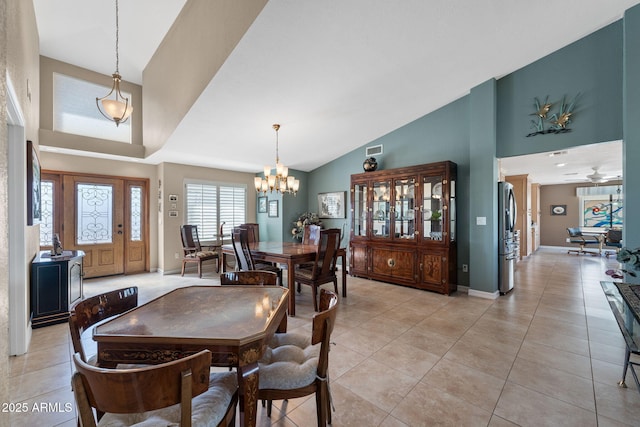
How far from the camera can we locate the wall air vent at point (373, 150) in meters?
5.54

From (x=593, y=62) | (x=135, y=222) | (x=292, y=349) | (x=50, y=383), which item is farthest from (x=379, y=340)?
(x=135, y=222)

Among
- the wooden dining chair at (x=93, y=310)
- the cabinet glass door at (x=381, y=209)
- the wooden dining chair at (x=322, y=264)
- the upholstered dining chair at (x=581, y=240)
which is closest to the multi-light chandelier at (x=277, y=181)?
the wooden dining chair at (x=322, y=264)

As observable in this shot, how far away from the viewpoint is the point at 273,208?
22.2 ft

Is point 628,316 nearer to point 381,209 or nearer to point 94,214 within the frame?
point 381,209

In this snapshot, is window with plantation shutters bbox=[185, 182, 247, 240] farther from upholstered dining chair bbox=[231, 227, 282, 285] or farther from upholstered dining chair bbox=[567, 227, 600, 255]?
upholstered dining chair bbox=[567, 227, 600, 255]

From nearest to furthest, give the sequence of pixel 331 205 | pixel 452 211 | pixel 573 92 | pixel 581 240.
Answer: pixel 573 92, pixel 452 211, pixel 331 205, pixel 581 240

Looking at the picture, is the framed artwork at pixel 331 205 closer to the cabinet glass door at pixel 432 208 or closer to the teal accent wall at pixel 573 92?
the cabinet glass door at pixel 432 208

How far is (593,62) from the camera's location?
3428 mm

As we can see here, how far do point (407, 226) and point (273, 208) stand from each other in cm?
340

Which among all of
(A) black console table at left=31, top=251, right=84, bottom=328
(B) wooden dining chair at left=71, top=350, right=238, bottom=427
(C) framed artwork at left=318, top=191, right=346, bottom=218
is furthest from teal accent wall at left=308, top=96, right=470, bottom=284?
(A) black console table at left=31, top=251, right=84, bottom=328

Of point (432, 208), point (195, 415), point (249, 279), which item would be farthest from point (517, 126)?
point (195, 415)

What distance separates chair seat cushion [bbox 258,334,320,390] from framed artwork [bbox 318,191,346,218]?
183 inches

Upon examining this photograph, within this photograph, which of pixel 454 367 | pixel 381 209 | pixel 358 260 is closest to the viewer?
pixel 454 367

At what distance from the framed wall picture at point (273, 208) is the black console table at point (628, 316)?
571 centimetres
